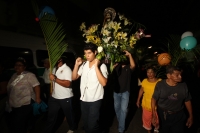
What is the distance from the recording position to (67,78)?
3.37 m

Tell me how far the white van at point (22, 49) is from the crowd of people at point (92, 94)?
1.57m

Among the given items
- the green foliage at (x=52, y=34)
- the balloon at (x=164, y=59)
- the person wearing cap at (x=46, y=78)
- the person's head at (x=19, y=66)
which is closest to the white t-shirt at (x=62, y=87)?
the green foliage at (x=52, y=34)

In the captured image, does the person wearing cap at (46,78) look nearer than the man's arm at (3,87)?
No

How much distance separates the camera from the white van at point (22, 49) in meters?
4.63

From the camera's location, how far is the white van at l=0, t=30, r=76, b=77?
4629 millimetres

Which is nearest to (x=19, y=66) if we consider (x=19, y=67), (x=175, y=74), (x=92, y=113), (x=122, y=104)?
(x=19, y=67)

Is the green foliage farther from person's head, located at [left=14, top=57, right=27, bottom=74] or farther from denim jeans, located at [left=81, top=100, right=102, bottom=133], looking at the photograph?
denim jeans, located at [left=81, top=100, right=102, bottom=133]

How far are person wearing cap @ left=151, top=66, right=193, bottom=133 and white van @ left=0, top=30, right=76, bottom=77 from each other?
4.11 meters

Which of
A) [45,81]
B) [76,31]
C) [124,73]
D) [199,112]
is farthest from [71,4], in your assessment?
[199,112]

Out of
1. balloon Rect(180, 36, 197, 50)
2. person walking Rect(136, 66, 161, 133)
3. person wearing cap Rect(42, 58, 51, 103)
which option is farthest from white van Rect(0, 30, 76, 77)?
balloon Rect(180, 36, 197, 50)

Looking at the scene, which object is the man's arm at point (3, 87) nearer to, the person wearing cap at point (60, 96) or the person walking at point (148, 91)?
the person wearing cap at point (60, 96)

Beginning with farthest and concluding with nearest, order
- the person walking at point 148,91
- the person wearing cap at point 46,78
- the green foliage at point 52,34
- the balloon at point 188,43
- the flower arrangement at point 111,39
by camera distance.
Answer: the person wearing cap at point 46,78 → the balloon at point 188,43 → the person walking at point 148,91 → the flower arrangement at point 111,39 → the green foliage at point 52,34

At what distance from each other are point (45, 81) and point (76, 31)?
837 centimetres

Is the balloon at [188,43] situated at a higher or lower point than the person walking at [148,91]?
higher
